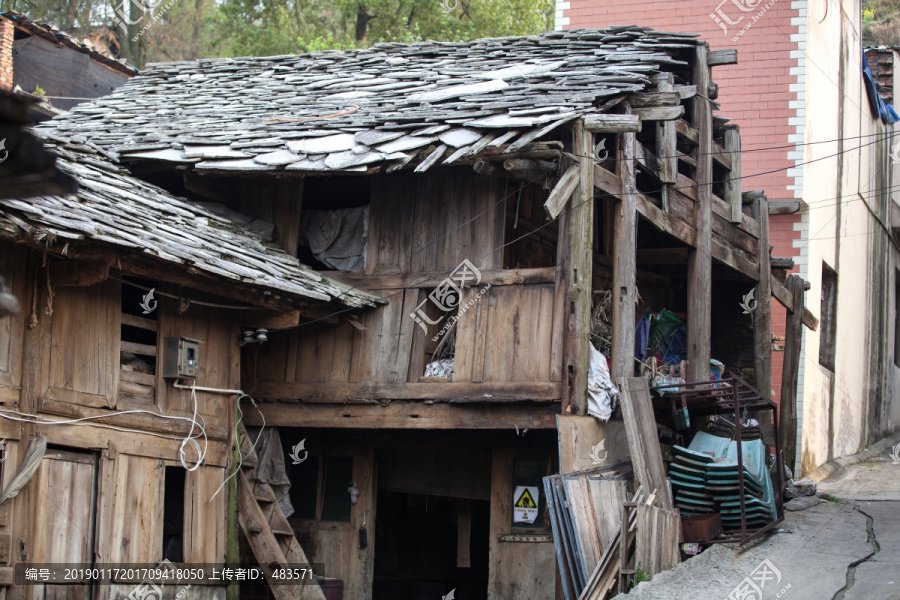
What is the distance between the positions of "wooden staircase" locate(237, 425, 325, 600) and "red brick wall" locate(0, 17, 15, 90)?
11.5m

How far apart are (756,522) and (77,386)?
286 inches

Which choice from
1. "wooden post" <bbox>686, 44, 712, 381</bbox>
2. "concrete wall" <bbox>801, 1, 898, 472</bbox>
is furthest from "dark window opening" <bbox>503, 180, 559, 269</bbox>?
"concrete wall" <bbox>801, 1, 898, 472</bbox>

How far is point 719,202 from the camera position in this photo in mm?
13695

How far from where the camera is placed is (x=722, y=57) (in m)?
13.2

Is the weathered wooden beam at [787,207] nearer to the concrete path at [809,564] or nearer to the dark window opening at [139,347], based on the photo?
the concrete path at [809,564]

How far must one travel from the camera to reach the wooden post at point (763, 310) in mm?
14617

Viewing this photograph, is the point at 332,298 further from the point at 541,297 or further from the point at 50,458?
the point at 50,458

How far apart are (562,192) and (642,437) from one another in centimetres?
262

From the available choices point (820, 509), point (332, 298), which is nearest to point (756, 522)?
point (820, 509)

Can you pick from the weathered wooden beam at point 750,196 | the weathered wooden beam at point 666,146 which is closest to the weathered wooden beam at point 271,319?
the weathered wooden beam at point 666,146

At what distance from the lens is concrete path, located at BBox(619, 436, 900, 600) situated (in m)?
8.85

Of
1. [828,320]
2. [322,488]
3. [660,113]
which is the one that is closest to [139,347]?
[322,488]

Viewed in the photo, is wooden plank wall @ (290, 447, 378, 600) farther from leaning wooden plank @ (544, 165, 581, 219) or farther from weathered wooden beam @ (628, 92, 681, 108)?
weathered wooden beam @ (628, 92, 681, 108)

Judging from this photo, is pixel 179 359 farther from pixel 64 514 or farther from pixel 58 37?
Answer: pixel 58 37
